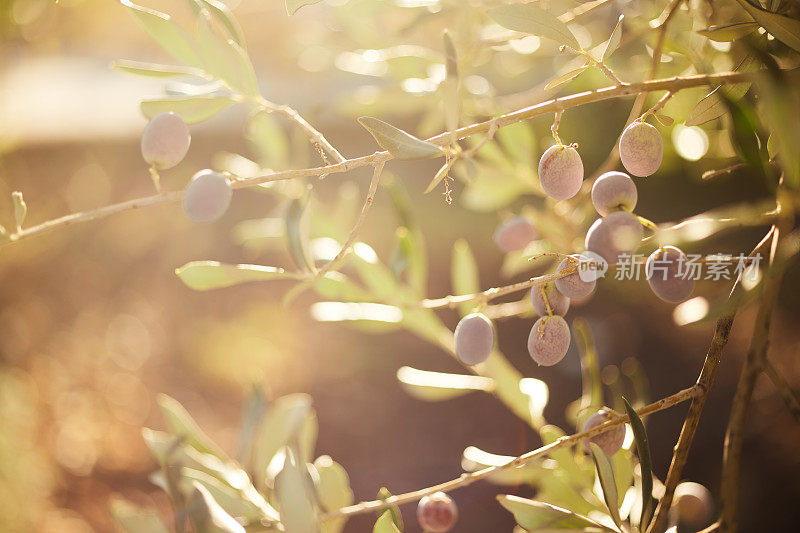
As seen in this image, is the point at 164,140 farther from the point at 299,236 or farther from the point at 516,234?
the point at 516,234

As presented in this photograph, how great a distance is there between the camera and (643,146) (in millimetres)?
289

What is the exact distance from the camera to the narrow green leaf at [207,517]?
0.32 m

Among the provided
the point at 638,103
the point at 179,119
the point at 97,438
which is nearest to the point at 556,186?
the point at 638,103

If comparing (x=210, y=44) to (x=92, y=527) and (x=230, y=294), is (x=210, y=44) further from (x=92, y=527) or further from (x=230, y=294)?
(x=230, y=294)

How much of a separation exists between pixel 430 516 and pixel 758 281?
256 millimetres

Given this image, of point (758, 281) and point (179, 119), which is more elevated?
point (179, 119)

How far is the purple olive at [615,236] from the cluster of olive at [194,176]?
20 centimetres

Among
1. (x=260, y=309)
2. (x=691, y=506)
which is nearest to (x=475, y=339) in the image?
(x=691, y=506)

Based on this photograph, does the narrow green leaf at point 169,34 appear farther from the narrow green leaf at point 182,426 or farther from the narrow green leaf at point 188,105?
the narrow green leaf at point 182,426

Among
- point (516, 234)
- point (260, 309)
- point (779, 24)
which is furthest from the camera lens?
point (260, 309)

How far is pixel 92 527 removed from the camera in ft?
3.36

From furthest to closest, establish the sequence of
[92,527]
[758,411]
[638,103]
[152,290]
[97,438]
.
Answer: [152,290] → [97,438] → [92,527] → [758,411] → [638,103]

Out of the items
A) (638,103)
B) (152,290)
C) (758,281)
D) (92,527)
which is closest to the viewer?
(758,281)

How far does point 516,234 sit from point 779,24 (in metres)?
0.23
